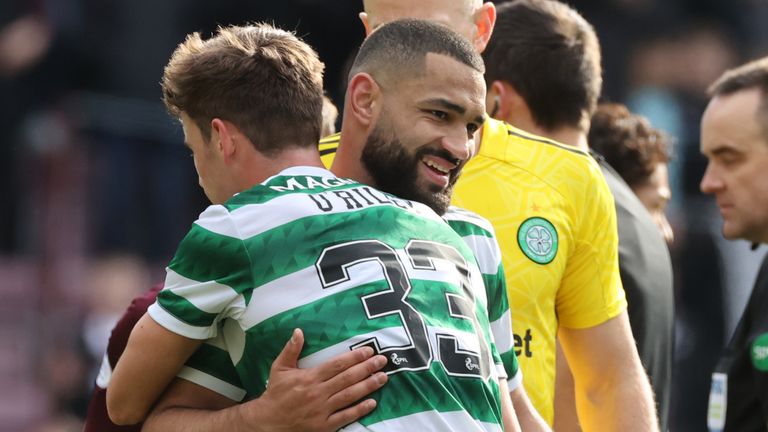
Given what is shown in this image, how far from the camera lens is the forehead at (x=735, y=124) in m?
5.62

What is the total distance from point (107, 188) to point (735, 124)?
6.39 meters

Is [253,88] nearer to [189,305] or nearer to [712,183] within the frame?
[189,305]

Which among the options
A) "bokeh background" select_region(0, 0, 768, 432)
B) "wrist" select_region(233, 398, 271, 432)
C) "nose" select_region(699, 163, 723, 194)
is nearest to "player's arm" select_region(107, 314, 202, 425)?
"wrist" select_region(233, 398, 271, 432)

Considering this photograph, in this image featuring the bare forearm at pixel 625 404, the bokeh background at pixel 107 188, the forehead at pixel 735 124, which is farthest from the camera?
the bokeh background at pixel 107 188

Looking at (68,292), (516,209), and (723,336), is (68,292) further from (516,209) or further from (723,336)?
(516,209)

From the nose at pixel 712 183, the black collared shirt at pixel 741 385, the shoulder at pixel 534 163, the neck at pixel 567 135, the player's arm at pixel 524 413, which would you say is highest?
the shoulder at pixel 534 163

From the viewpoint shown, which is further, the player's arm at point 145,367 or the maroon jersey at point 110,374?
the maroon jersey at point 110,374

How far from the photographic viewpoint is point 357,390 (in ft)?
10.2

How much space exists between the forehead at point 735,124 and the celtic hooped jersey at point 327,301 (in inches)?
106

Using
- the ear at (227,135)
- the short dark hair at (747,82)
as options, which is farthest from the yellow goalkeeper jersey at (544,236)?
the short dark hair at (747,82)

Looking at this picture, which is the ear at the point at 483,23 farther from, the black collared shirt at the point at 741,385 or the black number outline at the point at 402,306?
the black collared shirt at the point at 741,385

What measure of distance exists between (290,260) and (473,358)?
1.66ft

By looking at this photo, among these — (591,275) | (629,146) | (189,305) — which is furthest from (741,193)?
(189,305)

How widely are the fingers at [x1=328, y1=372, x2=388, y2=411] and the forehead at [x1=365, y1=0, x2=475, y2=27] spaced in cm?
153
